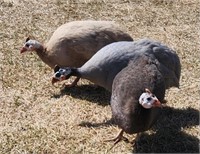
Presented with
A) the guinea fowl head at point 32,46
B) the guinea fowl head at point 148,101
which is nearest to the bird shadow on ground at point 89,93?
the guinea fowl head at point 32,46

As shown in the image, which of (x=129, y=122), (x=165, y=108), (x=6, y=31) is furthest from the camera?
(x=6, y=31)

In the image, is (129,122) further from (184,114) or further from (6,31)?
(6,31)

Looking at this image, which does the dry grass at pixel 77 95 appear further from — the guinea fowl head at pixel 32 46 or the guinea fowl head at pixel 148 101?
the guinea fowl head at pixel 148 101

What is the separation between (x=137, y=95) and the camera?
11.6 feet

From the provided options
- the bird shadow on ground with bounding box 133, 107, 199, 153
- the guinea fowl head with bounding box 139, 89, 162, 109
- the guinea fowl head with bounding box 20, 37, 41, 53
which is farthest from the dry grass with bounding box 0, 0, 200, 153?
the guinea fowl head with bounding box 139, 89, 162, 109

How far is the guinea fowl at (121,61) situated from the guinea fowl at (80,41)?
0.36m

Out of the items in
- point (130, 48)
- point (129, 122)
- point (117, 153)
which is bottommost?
point (117, 153)

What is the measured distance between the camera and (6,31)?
6.14 m

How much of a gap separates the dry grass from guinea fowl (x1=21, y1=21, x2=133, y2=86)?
1.04 feet

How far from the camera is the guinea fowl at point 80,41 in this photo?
4.69 meters

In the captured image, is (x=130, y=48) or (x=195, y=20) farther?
(x=195, y=20)

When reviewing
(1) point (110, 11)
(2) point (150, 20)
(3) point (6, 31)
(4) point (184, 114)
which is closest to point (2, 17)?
(3) point (6, 31)

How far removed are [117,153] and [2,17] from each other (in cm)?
363

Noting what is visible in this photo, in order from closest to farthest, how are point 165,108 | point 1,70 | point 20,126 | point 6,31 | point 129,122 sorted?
point 129,122 → point 20,126 → point 165,108 → point 1,70 → point 6,31
